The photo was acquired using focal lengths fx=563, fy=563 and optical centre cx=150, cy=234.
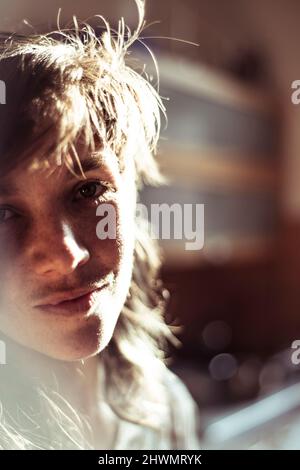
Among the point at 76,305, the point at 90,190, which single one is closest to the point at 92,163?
the point at 90,190

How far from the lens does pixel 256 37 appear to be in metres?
0.85

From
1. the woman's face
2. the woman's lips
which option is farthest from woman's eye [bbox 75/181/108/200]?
the woman's lips

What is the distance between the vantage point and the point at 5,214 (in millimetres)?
664

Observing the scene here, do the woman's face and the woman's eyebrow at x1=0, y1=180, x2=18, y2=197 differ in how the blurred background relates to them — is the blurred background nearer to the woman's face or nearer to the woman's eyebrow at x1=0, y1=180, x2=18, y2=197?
the woman's face

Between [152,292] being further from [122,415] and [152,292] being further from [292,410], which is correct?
[292,410]

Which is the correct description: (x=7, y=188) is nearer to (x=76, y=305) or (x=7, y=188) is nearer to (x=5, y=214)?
(x=5, y=214)

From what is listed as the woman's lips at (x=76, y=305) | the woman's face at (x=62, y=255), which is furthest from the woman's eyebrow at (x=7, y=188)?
the woman's lips at (x=76, y=305)

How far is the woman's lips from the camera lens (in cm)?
70

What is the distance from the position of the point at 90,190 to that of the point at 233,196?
24 centimetres

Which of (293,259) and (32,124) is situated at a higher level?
(32,124)

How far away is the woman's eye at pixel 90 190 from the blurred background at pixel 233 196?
8 centimetres

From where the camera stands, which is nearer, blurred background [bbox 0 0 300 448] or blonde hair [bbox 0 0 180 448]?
blonde hair [bbox 0 0 180 448]
